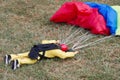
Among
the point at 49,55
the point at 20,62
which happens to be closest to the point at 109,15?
the point at 49,55

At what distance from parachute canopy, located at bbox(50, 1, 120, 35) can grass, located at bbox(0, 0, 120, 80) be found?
0.45 ft

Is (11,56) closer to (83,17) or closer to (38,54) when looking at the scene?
(38,54)

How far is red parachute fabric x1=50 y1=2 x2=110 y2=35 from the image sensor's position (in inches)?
197

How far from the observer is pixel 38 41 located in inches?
189

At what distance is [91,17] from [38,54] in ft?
3.97

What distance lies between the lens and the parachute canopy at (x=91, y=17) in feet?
16.3

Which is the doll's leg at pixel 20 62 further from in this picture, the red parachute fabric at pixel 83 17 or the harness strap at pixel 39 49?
the red parachute fabric at pixel 83 17

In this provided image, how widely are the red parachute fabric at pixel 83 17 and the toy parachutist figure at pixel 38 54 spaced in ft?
2.49

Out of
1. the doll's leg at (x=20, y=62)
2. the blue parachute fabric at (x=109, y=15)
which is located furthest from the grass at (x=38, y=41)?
the blue parachute fabric at (x=109, y=15)

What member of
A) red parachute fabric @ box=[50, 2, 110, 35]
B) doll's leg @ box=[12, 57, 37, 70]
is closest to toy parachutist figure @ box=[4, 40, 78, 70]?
doll's leg @ box=[12, 57, 37, 70]

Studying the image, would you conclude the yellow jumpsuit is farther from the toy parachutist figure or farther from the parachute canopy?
the parachute canopy

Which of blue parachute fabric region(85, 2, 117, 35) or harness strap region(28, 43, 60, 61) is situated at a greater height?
blue parachute fabric region(85, 2, 117, 35)

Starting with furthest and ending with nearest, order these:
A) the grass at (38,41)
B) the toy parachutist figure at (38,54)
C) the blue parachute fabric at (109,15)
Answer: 1. the blue parachute fabric at (109,15)
2. the toy parachutist figure at (38,54)
3. the grass at (38,41)

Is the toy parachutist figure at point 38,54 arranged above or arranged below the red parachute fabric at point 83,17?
below
